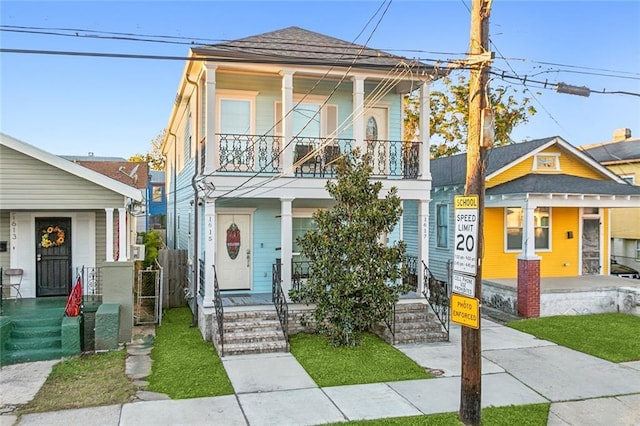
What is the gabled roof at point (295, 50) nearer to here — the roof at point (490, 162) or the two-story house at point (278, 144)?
the two-story house at point (278, 144)

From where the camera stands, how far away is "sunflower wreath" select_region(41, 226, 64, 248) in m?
12.6

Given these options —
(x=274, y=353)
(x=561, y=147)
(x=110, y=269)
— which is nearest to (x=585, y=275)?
(x=561, y=147)

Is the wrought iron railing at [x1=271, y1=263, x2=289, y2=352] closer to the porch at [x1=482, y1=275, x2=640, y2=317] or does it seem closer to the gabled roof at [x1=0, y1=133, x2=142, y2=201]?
the gabled roof at [x1=0, y1=133, x2=142, y2=201]

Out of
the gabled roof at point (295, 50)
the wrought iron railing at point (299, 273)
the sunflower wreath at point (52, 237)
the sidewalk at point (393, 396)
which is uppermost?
the gabled roof at point (295, 50)

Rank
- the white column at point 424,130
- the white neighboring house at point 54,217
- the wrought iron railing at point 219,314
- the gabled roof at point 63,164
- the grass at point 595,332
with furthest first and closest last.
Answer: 1. the white column at point 424,130
2. the white neighboring house at point 54,217
3. the gabled roof at point 63,164
4. the grass at point 595,332
5. the wrought iron railing at point 219,314

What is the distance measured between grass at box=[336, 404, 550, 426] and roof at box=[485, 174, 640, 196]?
808 centimetres

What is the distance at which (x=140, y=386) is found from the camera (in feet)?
25.3

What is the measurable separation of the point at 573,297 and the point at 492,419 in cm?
892

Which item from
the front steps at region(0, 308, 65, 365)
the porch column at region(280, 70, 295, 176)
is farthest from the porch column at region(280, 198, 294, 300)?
the front steps at region(0, 308, 65, 365)

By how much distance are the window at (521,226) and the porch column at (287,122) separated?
8503 mm

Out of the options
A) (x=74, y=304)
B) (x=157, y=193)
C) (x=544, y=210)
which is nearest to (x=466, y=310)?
(x=74, y=304)

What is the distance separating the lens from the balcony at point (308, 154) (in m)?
11.7

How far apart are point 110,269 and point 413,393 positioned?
6.82m

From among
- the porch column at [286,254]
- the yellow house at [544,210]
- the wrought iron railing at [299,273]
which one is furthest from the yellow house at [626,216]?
the porch column at [286,254]
